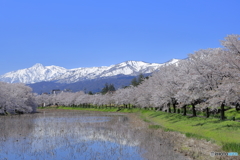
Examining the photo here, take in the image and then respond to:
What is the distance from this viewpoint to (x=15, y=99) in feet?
285

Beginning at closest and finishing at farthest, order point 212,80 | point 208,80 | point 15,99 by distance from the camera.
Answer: point 212,80, point 208,80, point 15,99

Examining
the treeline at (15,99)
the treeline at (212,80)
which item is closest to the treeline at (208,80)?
the treeline at (212,80)

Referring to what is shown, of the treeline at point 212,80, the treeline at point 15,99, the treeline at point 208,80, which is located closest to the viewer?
the treeline at point 212,80

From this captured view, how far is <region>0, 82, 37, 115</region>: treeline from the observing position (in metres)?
80.7

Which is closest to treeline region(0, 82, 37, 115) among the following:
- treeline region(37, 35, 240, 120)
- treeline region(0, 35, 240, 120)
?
treeline region(0, 35, 240, 120)

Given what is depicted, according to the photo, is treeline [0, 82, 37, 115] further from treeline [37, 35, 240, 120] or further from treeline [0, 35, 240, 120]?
treeline [37, 35, 240, 120]

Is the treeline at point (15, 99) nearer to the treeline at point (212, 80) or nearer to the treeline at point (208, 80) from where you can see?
the treeline at point (208, 80)

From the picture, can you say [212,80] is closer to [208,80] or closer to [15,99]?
[208,80]

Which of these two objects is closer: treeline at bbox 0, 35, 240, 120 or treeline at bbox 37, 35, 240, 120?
treeline at bbox 37, 35, 240, 120

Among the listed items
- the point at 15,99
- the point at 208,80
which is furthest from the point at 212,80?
the point at 15,99

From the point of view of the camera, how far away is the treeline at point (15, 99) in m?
80.7

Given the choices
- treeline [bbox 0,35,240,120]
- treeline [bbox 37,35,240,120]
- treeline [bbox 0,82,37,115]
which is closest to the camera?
treeline [bbox 37,35,240,120]

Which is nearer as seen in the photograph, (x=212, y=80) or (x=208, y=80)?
(x=212, y=80)

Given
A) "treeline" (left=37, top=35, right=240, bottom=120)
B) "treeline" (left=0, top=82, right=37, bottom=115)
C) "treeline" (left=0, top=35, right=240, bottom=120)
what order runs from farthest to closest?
"treeline" (left=0, top=82, right=37, bottom=115) < "treeline" (left=0, top=35, right=240, bottom=120) < "treeline" (left=37, top=35, right=240, bottom=120)
